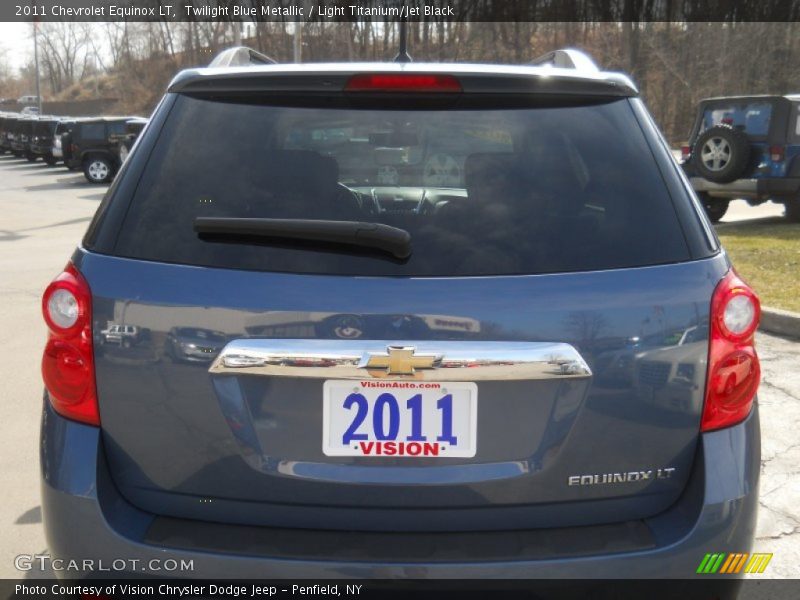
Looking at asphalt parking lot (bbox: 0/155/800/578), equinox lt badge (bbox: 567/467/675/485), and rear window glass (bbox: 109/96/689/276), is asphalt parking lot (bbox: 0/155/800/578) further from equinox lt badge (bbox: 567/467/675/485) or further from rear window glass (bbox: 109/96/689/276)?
rear window glass (bbox: 109/96/689/276)

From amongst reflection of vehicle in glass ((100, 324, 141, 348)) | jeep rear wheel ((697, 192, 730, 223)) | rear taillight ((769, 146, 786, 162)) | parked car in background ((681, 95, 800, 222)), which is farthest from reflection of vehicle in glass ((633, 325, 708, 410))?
jeep rear wheel ((697, 192, 730, 223))

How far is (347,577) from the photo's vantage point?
72.5 inches

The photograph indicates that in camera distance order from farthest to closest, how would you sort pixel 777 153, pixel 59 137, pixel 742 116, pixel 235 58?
pixel 59 137
pixel 742 116
pixel 777 153
pixel 235 58

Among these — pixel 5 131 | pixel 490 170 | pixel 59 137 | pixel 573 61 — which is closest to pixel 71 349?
pixel 490 170

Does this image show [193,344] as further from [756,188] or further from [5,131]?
[5,131]

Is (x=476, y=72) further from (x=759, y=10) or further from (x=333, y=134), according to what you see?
(x=759, y=10)

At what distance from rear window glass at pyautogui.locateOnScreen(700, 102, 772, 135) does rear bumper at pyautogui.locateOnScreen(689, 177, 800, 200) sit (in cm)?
83

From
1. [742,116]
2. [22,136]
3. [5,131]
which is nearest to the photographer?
[742,116]

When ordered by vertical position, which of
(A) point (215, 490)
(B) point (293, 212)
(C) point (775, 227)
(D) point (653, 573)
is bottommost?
(C) point (775, 227)

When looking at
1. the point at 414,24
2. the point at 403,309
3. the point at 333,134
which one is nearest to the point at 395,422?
the point at 403,309

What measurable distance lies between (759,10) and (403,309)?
168 feet

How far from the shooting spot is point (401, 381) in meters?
1.84

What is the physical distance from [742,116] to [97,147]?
20.0 meters

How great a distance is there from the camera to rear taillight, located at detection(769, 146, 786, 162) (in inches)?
522
